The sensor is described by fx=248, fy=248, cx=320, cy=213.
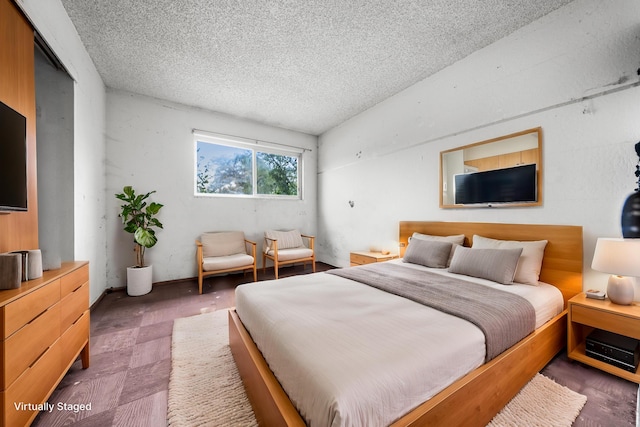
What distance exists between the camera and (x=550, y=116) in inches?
87.0

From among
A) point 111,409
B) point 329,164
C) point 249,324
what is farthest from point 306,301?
point 329,164

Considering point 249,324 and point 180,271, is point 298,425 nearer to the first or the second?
point 249,324

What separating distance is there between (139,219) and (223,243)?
47.0 inches

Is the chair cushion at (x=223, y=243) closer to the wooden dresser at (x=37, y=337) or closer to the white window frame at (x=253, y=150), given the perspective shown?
the white window frame at (x=253, y=150)

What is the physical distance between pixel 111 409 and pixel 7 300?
0.86 meters

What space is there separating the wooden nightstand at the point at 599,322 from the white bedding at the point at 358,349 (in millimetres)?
194

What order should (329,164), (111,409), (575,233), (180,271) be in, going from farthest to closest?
1. (329,164)
2. (180,271)
3. (575,233)
4. (111,409)

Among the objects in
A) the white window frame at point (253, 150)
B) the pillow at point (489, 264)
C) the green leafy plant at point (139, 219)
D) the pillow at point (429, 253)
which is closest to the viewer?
the pillow at point (489, 264)

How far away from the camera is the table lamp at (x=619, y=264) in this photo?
1596mm

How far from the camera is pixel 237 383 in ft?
5.30

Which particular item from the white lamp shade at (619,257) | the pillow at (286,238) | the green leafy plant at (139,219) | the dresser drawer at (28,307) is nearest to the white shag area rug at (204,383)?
the dresser drawer at (28,307)

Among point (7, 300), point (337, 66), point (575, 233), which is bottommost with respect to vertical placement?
point (7, 300)

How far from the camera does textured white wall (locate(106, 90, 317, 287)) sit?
3539 millimetres

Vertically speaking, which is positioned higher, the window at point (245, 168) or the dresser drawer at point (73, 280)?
the window at point (245, 168)
